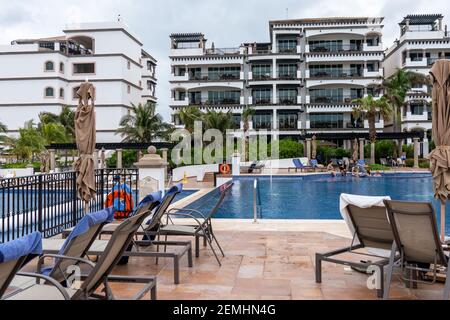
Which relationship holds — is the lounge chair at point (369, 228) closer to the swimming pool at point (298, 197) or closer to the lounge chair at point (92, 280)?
the lounge chair at point (92, 280)

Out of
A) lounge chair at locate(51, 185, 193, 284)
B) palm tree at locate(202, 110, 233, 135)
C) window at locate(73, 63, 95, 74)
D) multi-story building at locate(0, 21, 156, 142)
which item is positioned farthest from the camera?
window at locate(73, 63, 95, 74)

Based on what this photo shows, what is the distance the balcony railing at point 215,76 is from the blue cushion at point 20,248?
157 ft

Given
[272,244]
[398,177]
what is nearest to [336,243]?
[272,244]

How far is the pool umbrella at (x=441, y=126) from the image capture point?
5289 mm

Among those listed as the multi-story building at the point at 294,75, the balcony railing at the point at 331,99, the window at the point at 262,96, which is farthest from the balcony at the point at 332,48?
the window at the point at 262,96

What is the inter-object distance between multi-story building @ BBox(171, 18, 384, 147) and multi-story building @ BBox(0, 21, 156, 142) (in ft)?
21.1

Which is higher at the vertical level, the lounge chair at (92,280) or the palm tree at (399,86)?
the palm tree at (399,86)

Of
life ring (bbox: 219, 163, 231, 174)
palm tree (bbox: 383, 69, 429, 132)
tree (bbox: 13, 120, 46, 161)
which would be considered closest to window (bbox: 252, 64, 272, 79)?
palm tree (bbox: 383, 69, 429, 132)

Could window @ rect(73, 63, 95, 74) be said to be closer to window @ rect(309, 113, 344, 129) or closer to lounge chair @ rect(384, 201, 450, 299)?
window @ rect(309, 113, 344, 129)

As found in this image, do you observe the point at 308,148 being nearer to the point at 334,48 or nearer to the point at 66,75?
the point at 334,48

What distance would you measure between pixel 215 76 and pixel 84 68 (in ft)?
47.9

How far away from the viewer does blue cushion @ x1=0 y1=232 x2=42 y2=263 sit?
224 centimetres

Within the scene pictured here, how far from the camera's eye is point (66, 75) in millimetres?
47688
